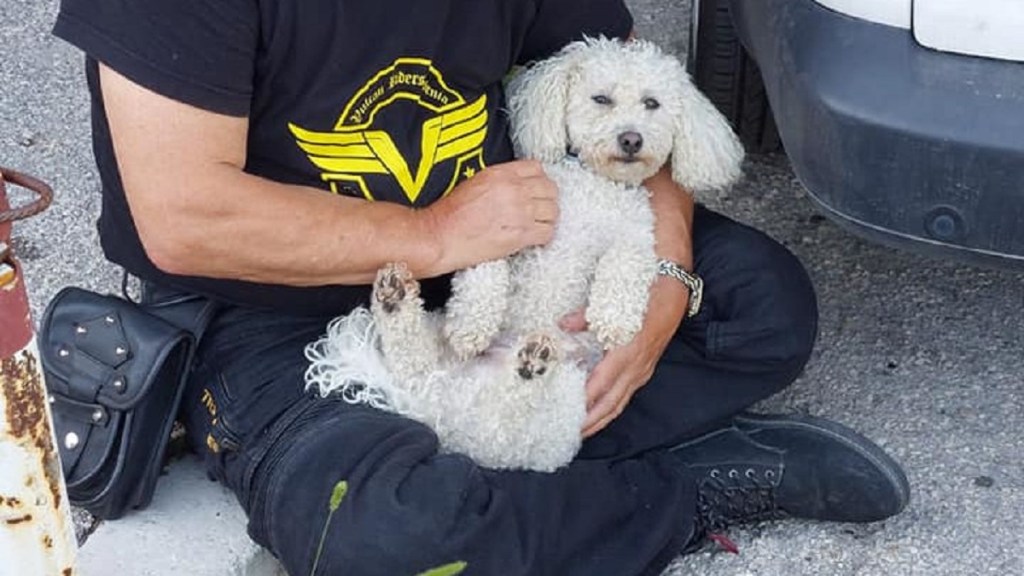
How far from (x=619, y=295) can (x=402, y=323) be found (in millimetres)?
397

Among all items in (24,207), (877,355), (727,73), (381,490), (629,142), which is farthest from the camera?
(727,73)

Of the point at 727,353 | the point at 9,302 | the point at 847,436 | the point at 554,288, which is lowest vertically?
the point at 847,436

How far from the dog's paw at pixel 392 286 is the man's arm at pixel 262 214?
0.06ft

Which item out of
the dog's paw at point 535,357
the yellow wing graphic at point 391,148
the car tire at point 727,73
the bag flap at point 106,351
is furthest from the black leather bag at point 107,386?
the car tire at point 727,73

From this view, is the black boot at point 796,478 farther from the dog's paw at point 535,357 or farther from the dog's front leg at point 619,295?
the dog's paw at point 535,357

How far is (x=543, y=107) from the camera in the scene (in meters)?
2.85

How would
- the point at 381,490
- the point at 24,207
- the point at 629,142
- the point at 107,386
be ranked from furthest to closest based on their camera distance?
the point at 629,142 → the point at 107,386 → the point at 381,490 → the point at 24,207

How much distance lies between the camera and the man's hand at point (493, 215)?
8.98ft

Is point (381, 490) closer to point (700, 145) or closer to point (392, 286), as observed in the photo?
point (392, 286)

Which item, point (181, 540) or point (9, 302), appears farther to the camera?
point (181, 540)

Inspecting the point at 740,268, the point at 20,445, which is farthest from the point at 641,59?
the point at 20,445

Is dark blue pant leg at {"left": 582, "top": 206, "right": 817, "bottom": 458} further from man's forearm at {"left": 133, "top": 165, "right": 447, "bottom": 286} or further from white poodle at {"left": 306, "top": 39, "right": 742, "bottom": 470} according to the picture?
man's forearm at {"left": 133, "top": 165, "right": 447, "bottom": 286}

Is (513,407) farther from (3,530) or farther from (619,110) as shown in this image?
(3,530)

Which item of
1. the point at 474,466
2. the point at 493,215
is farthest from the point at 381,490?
the point at 493,215
